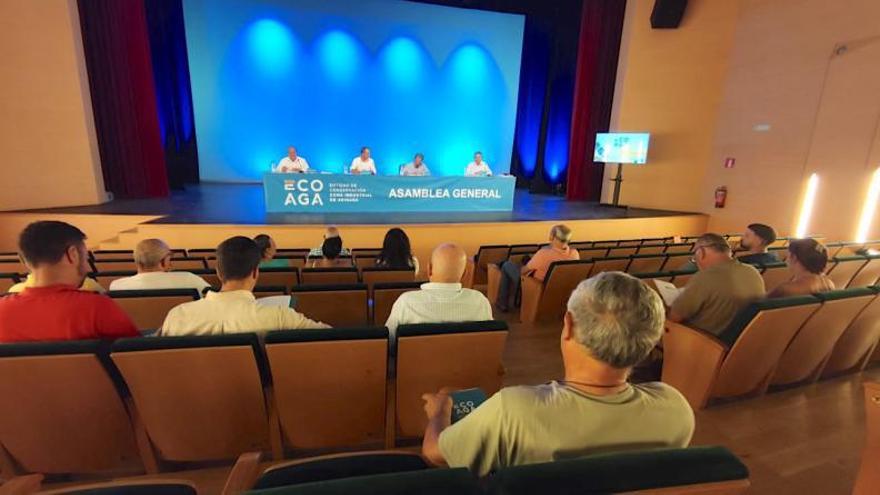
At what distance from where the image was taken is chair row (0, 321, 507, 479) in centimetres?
145

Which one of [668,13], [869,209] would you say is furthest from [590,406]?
[668,13]

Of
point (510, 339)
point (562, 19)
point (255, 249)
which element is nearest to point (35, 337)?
point (255, 249)

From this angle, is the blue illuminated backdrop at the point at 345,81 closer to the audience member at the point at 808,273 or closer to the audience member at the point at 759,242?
the audience member at the point at 759,242

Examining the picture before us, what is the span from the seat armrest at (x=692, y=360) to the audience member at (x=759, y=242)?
5.25 feet

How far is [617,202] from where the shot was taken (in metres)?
9.34

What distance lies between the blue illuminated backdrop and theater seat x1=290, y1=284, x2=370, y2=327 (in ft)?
27.6

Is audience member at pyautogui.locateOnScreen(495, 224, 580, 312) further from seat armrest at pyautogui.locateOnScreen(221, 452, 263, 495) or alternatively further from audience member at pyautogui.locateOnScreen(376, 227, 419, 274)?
seat armrest at pyautogui.locateOnScreen(221, 452, 263, 495)

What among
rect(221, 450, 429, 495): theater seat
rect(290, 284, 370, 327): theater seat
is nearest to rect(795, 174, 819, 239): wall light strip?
rect(290, 284, 370, 327): theater seat

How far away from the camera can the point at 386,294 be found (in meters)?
2.64

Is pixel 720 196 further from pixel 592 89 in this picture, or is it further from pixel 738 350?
pixel 738 350

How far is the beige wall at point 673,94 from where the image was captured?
778cm

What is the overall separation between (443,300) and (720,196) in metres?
8.10

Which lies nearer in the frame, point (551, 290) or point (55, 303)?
point (55, 303)

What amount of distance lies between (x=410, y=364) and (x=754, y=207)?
8211 mm
